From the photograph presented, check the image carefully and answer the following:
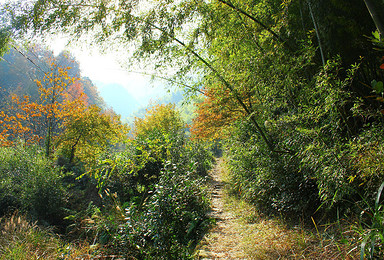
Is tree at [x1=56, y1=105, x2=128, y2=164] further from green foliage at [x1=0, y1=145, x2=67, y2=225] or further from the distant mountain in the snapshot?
the distant mountain

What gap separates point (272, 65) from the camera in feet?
8.43

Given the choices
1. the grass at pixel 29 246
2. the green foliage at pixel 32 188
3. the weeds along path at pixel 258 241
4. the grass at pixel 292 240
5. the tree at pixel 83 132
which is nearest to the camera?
the grass at pixel 292 240

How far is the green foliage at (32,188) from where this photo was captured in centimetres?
546

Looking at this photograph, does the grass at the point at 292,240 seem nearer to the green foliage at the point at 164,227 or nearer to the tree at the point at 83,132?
the green foliage at the point at 164,227

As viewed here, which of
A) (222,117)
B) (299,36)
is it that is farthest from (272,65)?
(222,117)

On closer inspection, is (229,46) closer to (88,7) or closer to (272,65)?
(272,65)

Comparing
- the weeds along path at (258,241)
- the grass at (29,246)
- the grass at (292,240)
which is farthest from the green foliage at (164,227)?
the grass at (292,240)

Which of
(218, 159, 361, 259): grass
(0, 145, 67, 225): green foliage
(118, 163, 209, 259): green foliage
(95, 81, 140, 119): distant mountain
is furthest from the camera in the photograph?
(95, 81, 140, 119): distant mountain

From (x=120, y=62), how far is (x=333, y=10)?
9.73 ft

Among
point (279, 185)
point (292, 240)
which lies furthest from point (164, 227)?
point (279, 185)

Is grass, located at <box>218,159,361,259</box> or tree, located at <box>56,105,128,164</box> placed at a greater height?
tree, located at <box>56,105,128,164</box>

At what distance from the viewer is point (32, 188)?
5480 mm

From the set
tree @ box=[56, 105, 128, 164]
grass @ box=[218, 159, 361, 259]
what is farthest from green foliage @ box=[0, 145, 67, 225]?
grass @ box=[218, 159, 361, 259]

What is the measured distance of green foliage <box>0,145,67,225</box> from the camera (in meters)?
5.46
